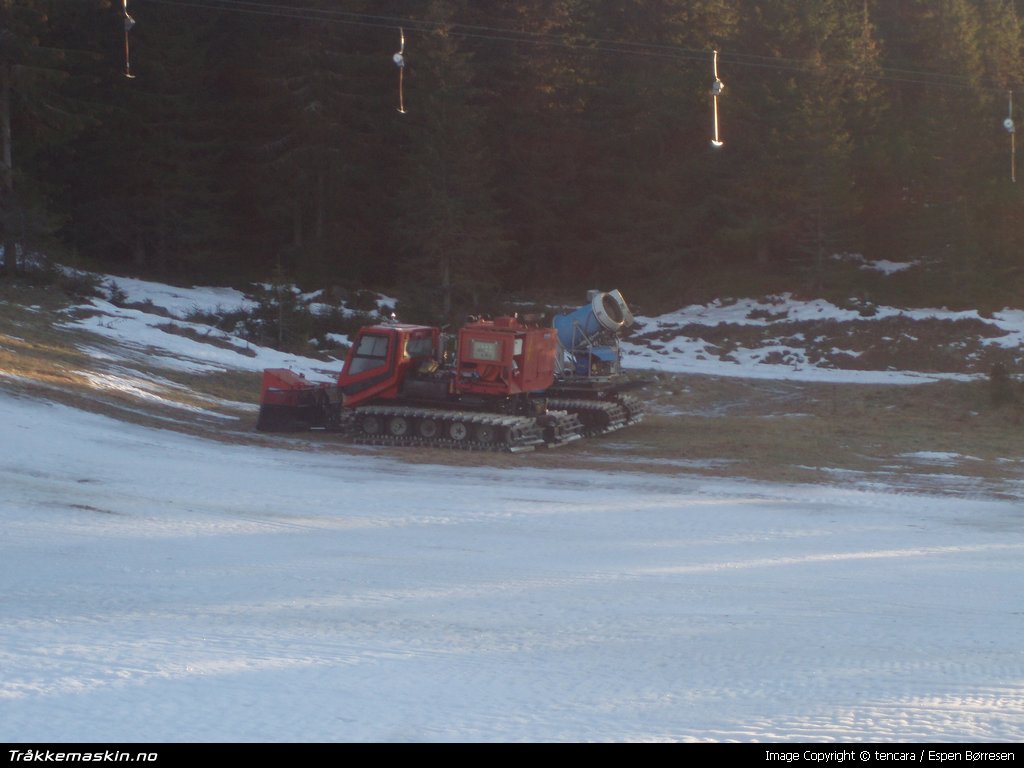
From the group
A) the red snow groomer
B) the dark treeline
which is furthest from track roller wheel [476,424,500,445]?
the dark treeline

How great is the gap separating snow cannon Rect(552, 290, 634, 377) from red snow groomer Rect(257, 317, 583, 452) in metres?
2.32

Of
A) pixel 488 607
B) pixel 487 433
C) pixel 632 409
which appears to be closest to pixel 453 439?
pixel 487 433

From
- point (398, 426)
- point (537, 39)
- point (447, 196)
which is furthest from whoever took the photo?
point (537, 39)

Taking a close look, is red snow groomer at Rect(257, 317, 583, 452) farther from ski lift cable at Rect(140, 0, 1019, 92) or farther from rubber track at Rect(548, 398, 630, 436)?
ski lift cable at Rect(140, 0, 1019, 92)

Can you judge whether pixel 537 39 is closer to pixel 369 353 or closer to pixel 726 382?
pixel 726 382

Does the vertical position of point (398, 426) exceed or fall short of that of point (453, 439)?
it exceeds it

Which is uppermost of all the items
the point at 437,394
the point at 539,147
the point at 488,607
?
Result: the point at 539,147

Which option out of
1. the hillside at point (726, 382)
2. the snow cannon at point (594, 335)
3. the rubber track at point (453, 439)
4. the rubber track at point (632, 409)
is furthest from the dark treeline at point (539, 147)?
the rubber track at point (453, 439)

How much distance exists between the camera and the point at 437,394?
2008 centimetres

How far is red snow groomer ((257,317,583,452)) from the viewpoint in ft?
64.1

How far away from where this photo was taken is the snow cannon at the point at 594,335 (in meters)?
23.3

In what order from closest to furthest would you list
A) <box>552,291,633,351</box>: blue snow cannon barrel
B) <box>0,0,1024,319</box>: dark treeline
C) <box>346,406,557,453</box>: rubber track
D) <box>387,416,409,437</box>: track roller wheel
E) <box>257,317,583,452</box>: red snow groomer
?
<box>346,406,557,453</box>: rubber track, <box>257,317,583,452</box>: red snow groomer, <box>387,416,409,437</box>: track roller wheel, <box>552,291,633,351</box>: blue snow cannon barrel, <box>0,0,1024,319</box>: dark treeline

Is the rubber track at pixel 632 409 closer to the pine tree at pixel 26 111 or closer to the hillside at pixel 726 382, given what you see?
the hillside at pixel 726 382

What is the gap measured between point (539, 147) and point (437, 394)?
96.2ft
